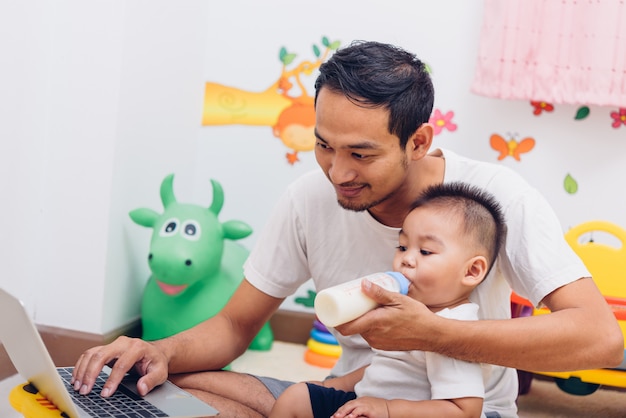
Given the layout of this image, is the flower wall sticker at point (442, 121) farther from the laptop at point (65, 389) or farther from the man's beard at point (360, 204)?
the laptop at point (65, 389)

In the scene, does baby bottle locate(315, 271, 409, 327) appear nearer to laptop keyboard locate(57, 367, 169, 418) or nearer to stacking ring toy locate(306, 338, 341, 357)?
laptop keyboard locate(57, 367, 169, 418)

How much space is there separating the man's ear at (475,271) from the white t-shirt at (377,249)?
86 mm

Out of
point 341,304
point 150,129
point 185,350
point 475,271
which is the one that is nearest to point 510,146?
point 150,129

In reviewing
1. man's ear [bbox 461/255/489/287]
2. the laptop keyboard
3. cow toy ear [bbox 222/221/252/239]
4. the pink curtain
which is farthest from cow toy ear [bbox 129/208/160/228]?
man's ear [bbox 461/255/489/287]

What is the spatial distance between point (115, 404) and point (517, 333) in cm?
63

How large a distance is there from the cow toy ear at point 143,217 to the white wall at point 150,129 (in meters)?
0.03

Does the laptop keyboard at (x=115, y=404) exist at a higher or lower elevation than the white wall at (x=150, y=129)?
lower

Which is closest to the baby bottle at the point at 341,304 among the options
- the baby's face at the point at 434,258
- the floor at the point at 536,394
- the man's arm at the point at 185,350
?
the baby's face at the point at 434,258

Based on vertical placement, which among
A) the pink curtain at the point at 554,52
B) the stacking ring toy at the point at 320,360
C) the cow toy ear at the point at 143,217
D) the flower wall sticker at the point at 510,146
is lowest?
the stacking ring toy at the point at 320,360

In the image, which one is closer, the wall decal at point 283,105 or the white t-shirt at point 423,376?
the white t-shirt at point 423,376

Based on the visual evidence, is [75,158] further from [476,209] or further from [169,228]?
[476,209]

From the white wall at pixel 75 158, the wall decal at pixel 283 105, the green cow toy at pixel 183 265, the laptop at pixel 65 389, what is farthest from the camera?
the wall decal at pixel 283 105

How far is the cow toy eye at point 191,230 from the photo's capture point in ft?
8.28

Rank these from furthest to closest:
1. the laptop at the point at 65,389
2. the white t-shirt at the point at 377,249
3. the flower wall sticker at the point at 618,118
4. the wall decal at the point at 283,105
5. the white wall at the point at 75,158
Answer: the wall decal at the point at 283,105 → the flower wall sticker at the point at 618,118 → the white wall at the point at 75,158 → the white t-shirt at the point at 377,249 → the laptop at the point at 65,389
